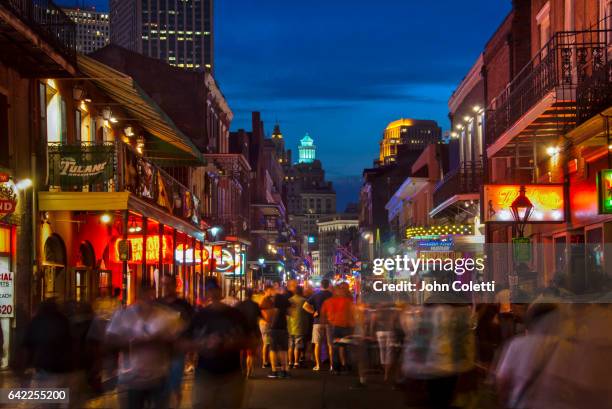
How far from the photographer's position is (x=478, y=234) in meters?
36.3

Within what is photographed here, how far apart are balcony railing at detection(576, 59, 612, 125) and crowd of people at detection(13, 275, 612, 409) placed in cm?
354

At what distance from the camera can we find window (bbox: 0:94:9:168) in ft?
65.0

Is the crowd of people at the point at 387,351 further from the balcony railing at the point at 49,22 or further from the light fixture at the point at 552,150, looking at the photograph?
the balcony railing at the point at 49,22

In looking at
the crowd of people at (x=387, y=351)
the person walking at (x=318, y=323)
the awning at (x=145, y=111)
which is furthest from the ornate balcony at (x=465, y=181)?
the crowd of people at (x=387, y=351)

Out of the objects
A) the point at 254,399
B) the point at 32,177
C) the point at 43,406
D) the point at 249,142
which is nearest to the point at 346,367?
the point at 254,399

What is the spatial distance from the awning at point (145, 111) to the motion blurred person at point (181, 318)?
9.26m

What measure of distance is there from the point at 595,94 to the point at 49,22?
1062cm

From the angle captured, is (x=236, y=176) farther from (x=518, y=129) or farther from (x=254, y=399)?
(x=254, y=399)

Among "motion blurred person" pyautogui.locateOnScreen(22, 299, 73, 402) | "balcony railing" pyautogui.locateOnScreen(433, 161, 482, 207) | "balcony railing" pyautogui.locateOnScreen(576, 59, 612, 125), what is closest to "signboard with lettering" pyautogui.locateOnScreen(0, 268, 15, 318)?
"motion blurred person" pyautogui.locateOnScreen(22, 299, 73, 402)

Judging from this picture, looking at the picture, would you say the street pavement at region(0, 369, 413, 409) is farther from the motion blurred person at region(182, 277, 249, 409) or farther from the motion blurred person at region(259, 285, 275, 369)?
the motion blurred person at region(182, 277, 249, 409)

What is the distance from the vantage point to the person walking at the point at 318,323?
859 inches

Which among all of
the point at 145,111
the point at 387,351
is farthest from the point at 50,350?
the point at 145,111

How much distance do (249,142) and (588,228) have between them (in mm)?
68507

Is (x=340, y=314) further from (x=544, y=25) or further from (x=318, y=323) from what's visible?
(x=544, y=25)
